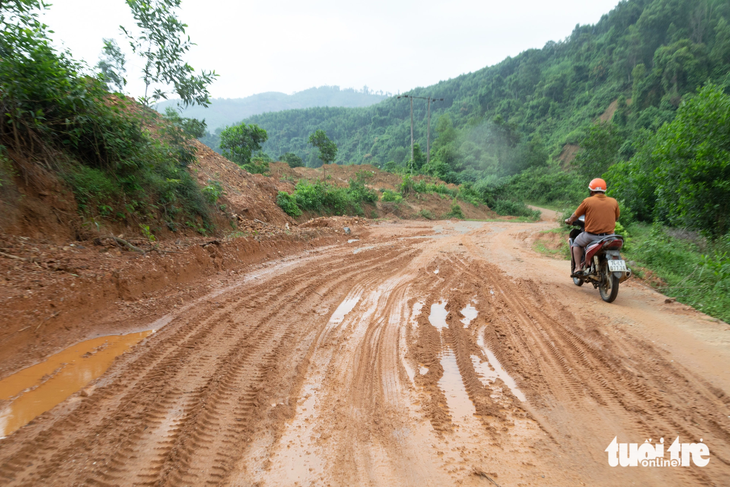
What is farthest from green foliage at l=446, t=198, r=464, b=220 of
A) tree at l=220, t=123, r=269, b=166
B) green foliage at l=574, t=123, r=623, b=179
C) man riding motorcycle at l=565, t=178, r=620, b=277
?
man riding motorcycle at l=565, t=178, r=620, b=277

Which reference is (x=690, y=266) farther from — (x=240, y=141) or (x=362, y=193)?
(x=240, y=141)

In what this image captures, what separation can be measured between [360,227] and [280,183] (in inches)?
222

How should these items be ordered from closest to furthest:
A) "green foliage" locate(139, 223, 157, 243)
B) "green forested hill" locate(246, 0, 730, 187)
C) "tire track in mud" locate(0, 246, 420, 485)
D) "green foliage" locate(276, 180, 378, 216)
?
"tire track in mud" locate(0, 246, 420, 485) → "green foliage" locate(139, 223, 157, 243) → "green foliage" locate(276, 180, 378, 216) → "green forested hill" locate(246, 0, 730, 187)

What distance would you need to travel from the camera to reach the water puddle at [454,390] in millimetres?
2854

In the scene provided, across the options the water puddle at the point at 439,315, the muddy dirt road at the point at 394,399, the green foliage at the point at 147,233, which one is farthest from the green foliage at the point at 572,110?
the green foliage at the point at 147,233

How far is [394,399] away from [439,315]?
230cm

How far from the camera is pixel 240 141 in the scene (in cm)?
2777

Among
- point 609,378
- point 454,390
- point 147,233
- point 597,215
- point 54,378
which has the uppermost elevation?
point 147,233

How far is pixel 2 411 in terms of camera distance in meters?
2.73

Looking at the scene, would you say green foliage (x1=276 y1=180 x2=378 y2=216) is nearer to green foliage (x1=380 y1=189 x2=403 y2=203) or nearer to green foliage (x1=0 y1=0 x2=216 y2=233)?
green foliage (x1=380 y1=189 x2=403 y2=203)

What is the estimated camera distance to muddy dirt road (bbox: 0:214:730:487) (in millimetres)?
2191

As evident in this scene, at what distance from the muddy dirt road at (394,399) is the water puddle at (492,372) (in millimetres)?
22

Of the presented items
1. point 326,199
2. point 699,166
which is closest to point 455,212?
point 326,199

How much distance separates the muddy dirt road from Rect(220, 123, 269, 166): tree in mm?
24688
